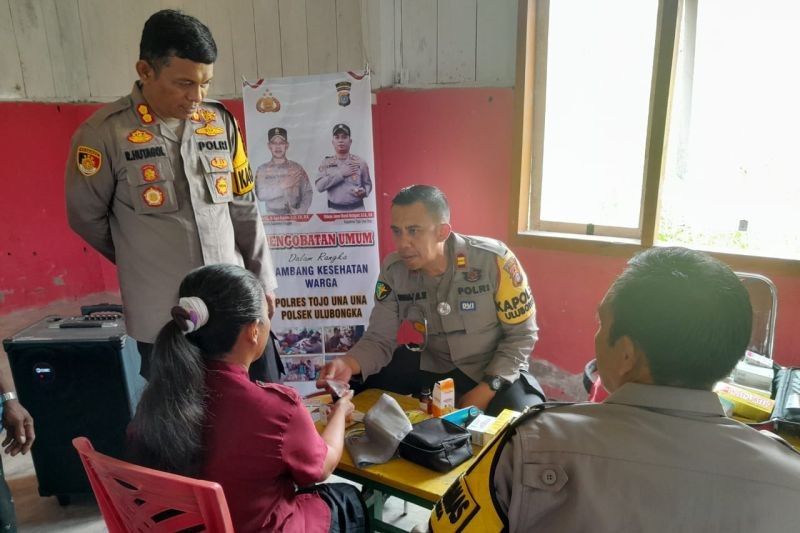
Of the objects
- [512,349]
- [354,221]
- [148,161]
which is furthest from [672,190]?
[148,161]

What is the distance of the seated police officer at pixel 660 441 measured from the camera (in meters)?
0.73

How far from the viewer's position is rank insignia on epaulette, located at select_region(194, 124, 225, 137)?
192 cm

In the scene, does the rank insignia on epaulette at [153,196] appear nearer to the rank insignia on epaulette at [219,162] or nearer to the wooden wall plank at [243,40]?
the rank insignia on epaulette at [219,162]

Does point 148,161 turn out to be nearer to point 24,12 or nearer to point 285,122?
point 285,122

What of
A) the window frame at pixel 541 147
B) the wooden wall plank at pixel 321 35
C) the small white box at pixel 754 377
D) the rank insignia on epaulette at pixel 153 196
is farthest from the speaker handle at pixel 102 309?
the small white box at pixel 754 377

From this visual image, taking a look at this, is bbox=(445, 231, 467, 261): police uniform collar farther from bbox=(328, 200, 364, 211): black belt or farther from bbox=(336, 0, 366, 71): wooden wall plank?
bbox=(336, 0, 366, 71): wooden wall plank

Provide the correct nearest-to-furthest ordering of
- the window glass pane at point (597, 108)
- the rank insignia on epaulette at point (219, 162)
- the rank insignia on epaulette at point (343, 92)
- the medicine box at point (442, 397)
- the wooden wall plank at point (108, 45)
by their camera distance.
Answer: the medicine box at point (442, 397)
the rank insignia on epaulette at point (219, 162)
the window glass pane at point (597, 108)
the rank insignia on epaulette at point (343, 92)
the wooden wall plank at point (108, 45)

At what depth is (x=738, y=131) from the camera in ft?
7.77

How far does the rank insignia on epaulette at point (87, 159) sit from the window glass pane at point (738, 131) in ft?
7.78

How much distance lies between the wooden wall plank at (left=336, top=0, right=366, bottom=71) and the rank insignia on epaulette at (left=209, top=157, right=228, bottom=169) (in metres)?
1.47

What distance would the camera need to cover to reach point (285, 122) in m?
2.93

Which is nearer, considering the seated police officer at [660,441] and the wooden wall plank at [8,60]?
the seated police officer at [660,441]

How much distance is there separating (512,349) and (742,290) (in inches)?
50.3

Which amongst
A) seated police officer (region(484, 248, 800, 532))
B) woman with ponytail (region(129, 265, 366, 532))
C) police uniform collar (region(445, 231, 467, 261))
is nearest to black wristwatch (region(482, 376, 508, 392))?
police uniform collar (region(445, 231, 467, 261))
